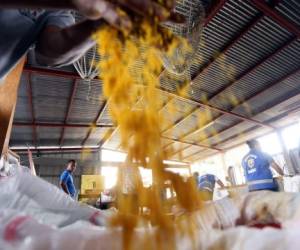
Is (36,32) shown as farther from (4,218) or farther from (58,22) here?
(4,218)

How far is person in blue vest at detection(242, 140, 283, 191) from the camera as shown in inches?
156

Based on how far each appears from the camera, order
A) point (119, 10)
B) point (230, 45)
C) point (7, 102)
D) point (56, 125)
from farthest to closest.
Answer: point (56, 125)
point (230, 45)
point (7, 102)
point (119, 10)

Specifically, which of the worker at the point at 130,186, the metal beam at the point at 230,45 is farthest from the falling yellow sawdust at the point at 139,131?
the metal beam at the point at 230,45

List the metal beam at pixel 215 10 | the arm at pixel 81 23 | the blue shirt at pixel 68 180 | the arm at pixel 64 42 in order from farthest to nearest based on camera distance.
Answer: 1. the blue shirt at pixel 68 180
2. the metal beam at pixel 215 10
3. the arm at pixel 64 42
4. the arm at pixel 81 23

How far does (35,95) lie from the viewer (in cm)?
725

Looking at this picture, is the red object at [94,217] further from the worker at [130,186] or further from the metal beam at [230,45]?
the metal beam at [230,45]

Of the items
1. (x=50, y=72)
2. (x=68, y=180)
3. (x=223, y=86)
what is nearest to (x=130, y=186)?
(x=68, y=180)

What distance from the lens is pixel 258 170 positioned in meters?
4.05

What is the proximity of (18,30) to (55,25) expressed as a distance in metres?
0.14

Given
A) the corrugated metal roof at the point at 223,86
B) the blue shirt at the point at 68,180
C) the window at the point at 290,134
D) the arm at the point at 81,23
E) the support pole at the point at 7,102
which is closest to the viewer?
the arm at the point at 81,23

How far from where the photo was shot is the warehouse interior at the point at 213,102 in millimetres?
4797

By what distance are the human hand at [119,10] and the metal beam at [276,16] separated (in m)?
4.21

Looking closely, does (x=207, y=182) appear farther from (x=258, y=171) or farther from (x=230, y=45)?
(x=230, y=45)

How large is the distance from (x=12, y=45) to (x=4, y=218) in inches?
25.2
